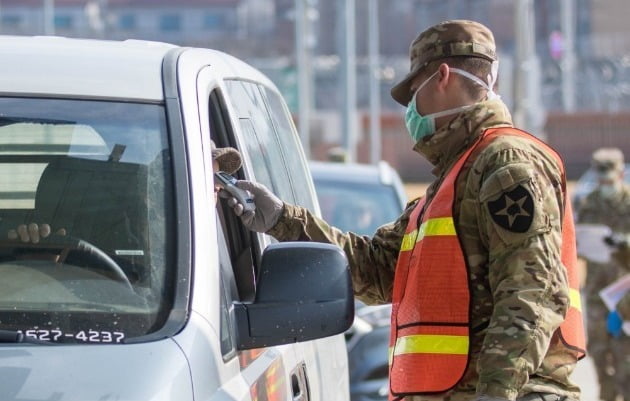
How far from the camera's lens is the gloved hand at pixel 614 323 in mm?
10367

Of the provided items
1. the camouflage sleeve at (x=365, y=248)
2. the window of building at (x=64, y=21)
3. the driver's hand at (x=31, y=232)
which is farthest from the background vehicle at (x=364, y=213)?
the window of building at (x=64, y=21)

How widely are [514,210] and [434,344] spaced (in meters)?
0.41

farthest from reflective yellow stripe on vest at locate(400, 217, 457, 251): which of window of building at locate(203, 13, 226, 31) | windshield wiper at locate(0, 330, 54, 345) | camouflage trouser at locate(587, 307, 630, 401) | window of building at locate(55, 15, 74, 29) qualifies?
window of building at locate(203, 13, 226, 31)

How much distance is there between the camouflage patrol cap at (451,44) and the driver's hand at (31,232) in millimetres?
1149

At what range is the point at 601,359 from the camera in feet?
35.1

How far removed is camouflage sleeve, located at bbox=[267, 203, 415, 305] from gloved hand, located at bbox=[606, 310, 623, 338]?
6.32 metres

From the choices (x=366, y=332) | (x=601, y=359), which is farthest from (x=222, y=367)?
(x=601, y=359)

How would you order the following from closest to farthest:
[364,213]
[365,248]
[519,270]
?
[519,270] < [365,248] < [364,213]

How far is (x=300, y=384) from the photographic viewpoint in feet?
12.9

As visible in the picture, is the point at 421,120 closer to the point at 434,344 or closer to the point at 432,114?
the point at 432,114

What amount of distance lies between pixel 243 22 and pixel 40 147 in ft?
303

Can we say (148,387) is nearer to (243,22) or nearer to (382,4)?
(382,4)

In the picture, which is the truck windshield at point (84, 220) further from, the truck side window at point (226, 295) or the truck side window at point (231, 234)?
the truck side window at point (231, 234)

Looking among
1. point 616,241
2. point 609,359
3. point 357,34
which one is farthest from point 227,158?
point 357,34
